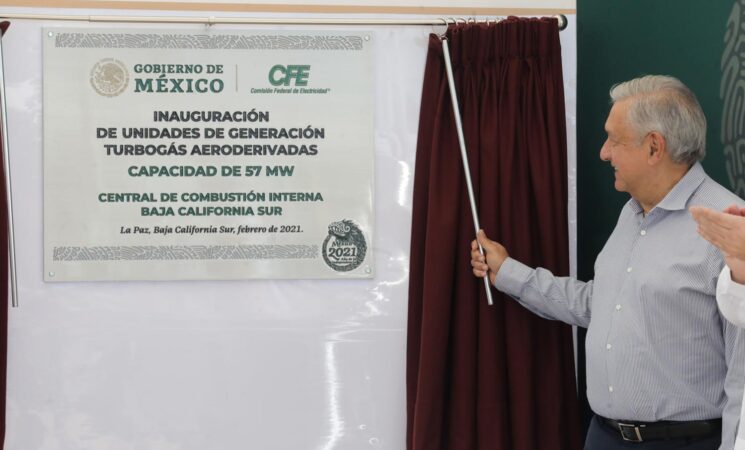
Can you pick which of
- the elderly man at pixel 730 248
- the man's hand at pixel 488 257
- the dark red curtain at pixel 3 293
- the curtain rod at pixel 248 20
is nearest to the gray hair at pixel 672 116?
the elderly man at pixel 730 248

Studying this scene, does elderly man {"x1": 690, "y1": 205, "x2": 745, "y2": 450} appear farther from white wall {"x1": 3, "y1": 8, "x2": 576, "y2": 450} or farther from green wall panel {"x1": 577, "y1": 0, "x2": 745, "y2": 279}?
white wall {"x1": 3, "y1": 8, "x2": 576, "y2": 450}

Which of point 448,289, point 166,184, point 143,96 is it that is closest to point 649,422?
point 448,289

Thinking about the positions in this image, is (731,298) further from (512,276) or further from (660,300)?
(512,276)

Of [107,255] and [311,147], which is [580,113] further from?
[107,255]

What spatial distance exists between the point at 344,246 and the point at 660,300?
1080 millimetres

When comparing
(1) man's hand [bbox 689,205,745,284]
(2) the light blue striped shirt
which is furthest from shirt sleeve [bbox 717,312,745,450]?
(1) man's hand [bbox 689,205,745,284]

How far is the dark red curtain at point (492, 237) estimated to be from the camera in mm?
2740

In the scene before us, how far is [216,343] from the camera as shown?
2822mm

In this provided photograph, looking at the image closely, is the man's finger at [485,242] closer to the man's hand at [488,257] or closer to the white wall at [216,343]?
the man's hand at [488,257]

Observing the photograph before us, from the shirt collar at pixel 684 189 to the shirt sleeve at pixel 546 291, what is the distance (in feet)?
1.50

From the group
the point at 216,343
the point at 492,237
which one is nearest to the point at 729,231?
the point at 492,237

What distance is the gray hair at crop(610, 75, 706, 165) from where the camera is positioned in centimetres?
209

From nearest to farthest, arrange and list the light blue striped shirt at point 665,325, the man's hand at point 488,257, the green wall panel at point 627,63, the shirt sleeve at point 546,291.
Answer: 1. the light blue striped shirt at point 665,325
2. the green wall panel at point 627,63
3. the shirt sleeve at point 546,291
4. the man's hand at point 488,257

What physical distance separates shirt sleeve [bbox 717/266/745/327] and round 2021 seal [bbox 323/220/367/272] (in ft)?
4.30
